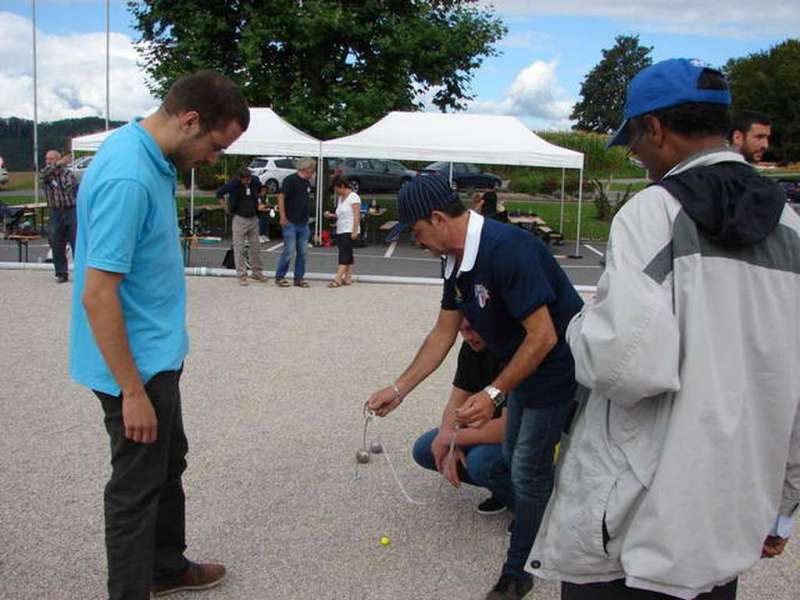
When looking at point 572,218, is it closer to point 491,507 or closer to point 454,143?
point 454,143

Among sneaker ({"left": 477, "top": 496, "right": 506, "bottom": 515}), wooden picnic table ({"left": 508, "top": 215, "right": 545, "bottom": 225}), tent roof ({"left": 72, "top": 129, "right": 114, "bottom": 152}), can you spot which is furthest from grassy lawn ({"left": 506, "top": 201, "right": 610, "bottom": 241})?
sneaker ({"left": 477, "top": 496, "right": 506, "bottom": 515})

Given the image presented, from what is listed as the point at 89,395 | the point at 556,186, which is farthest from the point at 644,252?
the point at 556,186

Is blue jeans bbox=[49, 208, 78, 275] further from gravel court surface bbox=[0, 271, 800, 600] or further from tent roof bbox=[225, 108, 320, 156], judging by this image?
tent roof bbox=[225, 108, 320, 156]

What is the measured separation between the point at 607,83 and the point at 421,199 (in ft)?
295

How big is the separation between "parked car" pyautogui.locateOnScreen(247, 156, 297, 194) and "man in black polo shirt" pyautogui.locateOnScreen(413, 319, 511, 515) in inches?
983

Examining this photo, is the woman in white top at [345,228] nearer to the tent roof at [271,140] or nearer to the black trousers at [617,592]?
the tent roof at [271,140]

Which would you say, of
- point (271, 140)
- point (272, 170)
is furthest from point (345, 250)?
point (272, 170)

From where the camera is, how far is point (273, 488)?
4.18 metres

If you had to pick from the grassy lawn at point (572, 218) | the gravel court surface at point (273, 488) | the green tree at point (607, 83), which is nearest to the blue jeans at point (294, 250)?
the gravel court surface at point (273, 488)

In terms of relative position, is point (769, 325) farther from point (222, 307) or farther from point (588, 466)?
point (222, 307)

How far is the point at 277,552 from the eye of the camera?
3.51 metres

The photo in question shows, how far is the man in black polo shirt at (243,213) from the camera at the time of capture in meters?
11.2

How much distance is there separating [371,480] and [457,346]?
139 inches

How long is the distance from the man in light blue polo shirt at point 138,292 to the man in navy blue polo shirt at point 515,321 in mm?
766
